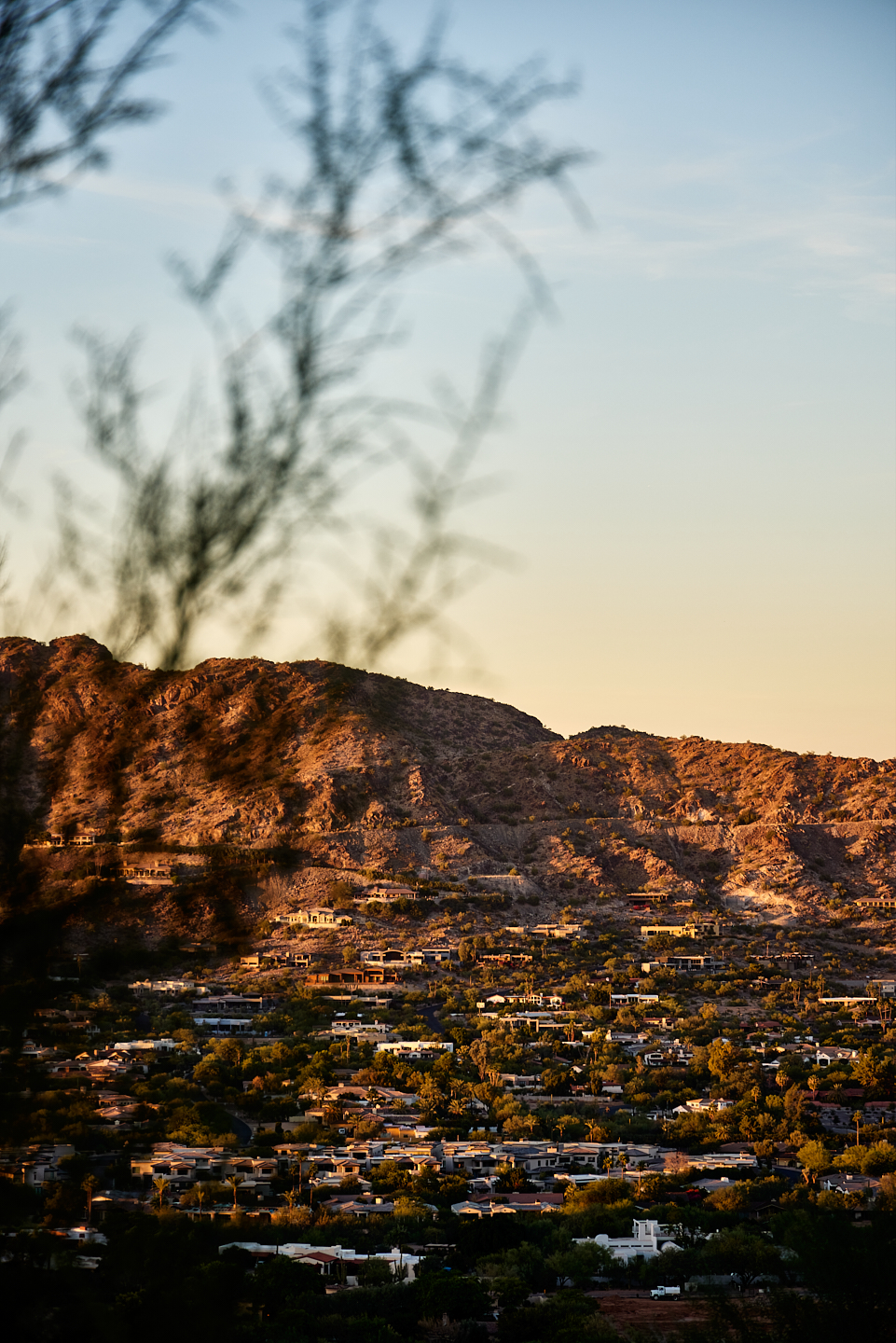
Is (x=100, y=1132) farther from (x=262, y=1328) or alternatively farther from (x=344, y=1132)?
(x=344, y=1132)

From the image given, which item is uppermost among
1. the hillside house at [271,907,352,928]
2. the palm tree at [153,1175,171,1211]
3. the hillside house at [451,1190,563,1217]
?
the hillside house at [271,907,352,928]

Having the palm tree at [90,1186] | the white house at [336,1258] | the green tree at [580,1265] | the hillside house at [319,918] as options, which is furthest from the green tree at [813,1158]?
the hillside house at [319,918]

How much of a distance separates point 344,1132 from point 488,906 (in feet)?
102

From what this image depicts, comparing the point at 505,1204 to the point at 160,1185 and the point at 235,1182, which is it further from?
the point at 160,1185

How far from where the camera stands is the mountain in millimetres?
4539

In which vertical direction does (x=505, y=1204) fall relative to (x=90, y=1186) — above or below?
below

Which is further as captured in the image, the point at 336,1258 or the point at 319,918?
the point at 319,918

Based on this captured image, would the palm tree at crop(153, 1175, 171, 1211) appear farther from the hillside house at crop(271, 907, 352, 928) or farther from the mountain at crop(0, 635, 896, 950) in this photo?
the hillside house at crop(271, 907, 352, 928)

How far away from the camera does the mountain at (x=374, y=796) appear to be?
14.9ft

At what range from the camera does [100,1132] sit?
4.89 m

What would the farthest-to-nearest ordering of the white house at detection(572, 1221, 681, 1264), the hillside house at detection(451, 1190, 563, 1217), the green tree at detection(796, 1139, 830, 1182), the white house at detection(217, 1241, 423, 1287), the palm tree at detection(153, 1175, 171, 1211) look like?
the green tree at detection(796, 1139, 830, 1182)
the hillside house at detection(451, 1190, 563, 1217)
the white house at detection(572, 1221, 681, 1264)
the white house at detection(217, 1241, 423, 1287)
the palm tree at detection(153, 1175, 171, 1211)

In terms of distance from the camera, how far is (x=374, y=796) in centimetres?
5953

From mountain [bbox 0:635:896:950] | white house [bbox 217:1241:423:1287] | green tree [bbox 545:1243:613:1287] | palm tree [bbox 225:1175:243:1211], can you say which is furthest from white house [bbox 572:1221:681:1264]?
mountain [bbox 0:635:896:950]

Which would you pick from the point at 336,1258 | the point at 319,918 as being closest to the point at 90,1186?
the point at 336,1258
